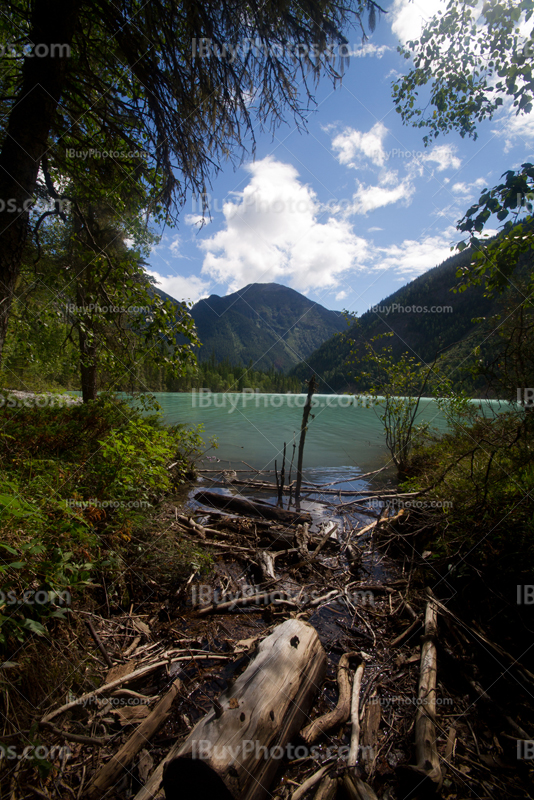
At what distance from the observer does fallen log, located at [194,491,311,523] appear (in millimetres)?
7579

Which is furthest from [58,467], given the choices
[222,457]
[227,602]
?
[222,457]

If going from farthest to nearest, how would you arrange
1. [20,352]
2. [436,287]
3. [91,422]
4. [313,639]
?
[436,287]
[91,422]
[20,352]
[313,639]

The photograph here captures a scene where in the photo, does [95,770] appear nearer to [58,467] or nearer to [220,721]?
[220,721]

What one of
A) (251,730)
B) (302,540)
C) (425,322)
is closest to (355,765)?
(251,730)

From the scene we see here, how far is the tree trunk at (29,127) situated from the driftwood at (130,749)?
3.45m

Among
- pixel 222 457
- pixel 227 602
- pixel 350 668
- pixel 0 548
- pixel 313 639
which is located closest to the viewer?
pixel 0 548

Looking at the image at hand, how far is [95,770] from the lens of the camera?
219 cm

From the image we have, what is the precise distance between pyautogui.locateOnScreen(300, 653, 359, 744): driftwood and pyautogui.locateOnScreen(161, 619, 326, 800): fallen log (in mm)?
92

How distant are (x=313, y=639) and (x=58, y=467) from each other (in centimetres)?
387

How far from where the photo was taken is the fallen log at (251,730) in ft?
6.05

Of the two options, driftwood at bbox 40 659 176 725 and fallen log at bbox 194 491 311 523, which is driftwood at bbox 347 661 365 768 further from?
fallen log at bbox 194 491 311 523

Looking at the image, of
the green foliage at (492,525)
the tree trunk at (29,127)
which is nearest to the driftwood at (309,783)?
the green foliage at (492,525)

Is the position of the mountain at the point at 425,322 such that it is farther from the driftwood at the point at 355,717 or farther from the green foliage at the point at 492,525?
the driftwood at the point at 355,717

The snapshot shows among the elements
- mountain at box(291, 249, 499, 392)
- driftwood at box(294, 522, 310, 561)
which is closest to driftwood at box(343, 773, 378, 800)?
driftwood at box(294, 522, 310, 561)
